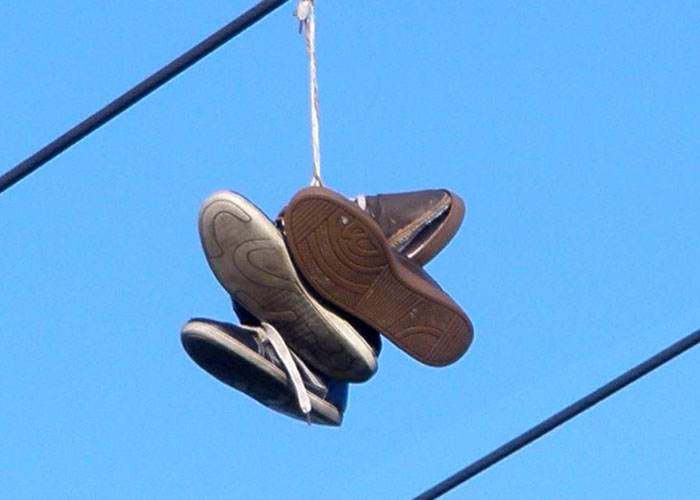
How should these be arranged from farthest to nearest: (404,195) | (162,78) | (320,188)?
(404,195), (320,188), (162,78)

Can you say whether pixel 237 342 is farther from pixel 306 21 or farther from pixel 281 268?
pixel 306 21

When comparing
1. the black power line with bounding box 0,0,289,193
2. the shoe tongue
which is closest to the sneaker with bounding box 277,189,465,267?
the shoe tongue

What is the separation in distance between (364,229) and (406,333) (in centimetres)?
29

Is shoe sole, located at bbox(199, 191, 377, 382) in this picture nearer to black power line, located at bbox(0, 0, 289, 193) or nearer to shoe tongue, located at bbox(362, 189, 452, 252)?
shoe tongue, located at bbox(362, 189, 452, 252)

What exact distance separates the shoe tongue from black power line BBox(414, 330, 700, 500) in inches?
39.5

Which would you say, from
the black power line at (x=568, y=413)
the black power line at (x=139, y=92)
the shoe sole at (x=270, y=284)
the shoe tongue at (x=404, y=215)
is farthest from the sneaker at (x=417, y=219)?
the black power line at (x=139, y=92)

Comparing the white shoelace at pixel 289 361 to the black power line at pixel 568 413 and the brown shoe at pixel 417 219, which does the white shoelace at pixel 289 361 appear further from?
the black power line at pixel 568 413

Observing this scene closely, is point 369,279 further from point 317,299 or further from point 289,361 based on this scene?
point 289,361

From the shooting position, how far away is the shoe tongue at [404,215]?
5.39 meters

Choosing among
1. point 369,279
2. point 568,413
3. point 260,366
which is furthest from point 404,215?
point 568,413

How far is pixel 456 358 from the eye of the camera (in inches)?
213

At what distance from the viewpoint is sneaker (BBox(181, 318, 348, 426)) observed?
5203mm

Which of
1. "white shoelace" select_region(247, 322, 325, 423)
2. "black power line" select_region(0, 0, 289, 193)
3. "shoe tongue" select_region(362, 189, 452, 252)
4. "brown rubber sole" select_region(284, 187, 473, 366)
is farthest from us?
"shoe tongue" select_region(362, 189, 452, 252)

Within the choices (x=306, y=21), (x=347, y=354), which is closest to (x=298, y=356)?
(x=347, y=354)
